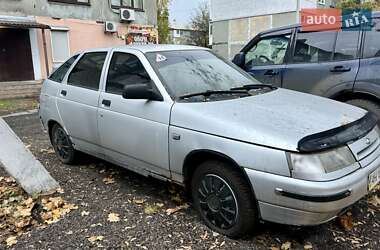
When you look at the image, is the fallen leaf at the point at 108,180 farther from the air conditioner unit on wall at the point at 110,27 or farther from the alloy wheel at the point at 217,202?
the air conditioner unit on wall at the point at 110,27

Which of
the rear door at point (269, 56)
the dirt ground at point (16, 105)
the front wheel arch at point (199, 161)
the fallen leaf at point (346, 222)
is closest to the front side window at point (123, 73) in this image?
the front wheel arch at point (199, 161)

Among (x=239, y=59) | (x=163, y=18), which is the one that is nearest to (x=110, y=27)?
(x=163, y=18)

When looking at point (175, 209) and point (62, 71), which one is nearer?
point (175, 209)

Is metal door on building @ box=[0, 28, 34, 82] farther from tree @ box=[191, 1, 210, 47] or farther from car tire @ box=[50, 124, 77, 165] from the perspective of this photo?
tree @ box=[191, 1, 210, 47]

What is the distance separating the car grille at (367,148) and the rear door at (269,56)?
2.64m

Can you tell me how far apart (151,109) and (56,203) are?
1454 mm

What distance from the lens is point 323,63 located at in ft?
17.0

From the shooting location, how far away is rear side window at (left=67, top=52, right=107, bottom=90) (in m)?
4.33

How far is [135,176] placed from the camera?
4.56m

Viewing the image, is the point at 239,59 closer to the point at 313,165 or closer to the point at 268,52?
the point at 268,52

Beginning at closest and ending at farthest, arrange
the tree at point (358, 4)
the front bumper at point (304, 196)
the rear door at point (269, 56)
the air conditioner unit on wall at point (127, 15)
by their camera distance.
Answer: the front bumper at point (304, 196) < the rear door at point (269, 56) < the air conditioner unit on wall at point (127, 15) < the tree at point (358, 4)

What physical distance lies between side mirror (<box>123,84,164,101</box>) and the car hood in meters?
0.26

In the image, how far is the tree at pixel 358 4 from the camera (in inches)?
882

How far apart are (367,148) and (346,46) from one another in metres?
2.57
